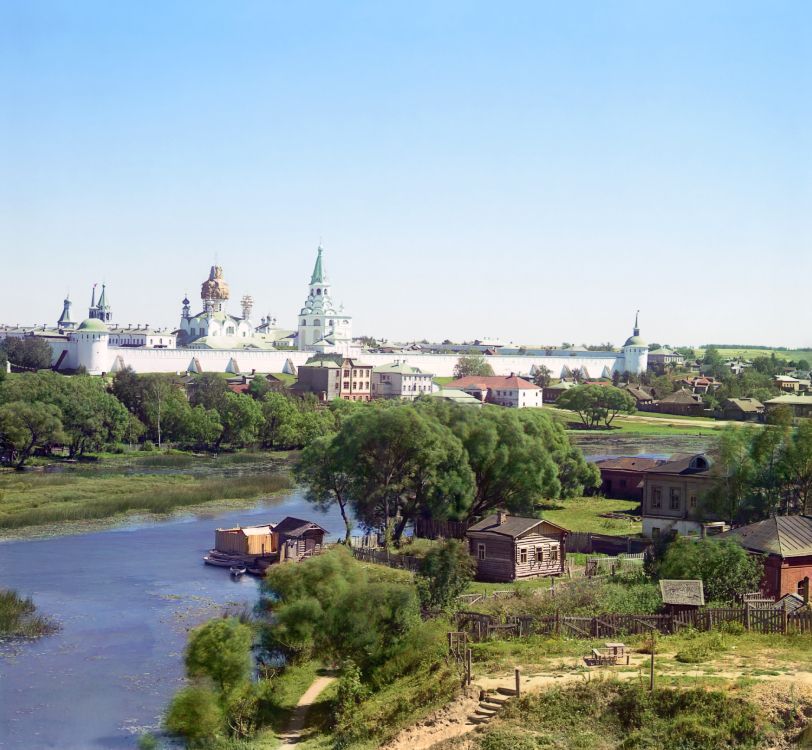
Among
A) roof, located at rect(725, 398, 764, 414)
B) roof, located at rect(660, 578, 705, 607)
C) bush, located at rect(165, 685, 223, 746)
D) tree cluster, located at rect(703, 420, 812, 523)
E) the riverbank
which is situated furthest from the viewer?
roof, located at rect(725, 398, 764, 414)

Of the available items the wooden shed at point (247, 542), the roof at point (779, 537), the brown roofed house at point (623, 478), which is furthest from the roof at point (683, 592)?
the brown roofed house at point (623, 478)

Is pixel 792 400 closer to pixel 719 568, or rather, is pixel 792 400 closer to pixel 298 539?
pixel 298 539

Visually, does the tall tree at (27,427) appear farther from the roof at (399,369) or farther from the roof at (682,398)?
the roof at (682,398)

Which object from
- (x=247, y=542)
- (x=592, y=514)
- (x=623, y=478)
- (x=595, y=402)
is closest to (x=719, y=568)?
(x=247, y=542)

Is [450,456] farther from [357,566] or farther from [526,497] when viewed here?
[357,566]

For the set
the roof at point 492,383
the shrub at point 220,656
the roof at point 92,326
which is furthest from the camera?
the roof at point 492,383

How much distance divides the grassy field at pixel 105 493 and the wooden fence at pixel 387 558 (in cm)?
1532

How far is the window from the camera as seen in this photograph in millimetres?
36719

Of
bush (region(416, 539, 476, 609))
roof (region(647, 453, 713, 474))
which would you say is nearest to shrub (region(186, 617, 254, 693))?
bush (region(416, 539, 476, 609))

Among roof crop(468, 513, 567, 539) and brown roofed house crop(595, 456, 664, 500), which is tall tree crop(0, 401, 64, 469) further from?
roof crop(468, 513, 567, 539)

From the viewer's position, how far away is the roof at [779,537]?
2567cm

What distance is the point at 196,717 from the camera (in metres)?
19.8

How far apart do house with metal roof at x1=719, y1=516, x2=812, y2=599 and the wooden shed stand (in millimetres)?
14770

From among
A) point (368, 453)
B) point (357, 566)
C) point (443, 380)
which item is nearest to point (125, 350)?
point (443, 380)
